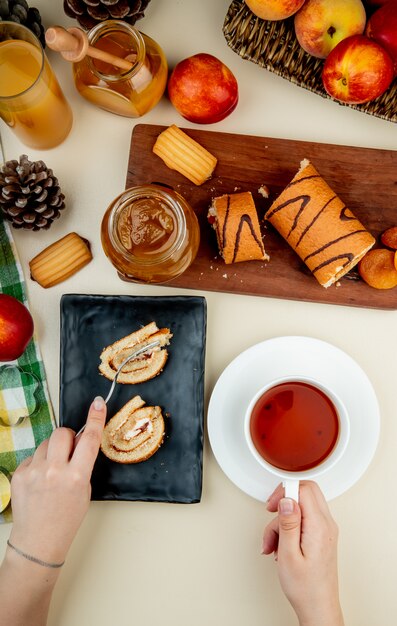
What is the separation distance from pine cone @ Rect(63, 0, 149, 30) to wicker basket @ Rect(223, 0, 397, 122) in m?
0.17

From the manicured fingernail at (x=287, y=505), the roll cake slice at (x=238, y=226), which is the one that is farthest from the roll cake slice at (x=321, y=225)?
the manicured fingernail at (x=287, y=505)

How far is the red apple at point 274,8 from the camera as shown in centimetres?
104

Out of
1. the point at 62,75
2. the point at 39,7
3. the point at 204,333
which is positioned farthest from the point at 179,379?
the point at 39,7

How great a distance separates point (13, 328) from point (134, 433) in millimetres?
284

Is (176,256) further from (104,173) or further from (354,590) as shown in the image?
(354,590)

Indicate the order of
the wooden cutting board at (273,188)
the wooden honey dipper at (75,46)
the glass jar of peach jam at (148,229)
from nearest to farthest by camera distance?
the wooden honey dipper at (75,46) → the glass jar of peach jam at (148,229) → the wooden cutting board at (273,188)

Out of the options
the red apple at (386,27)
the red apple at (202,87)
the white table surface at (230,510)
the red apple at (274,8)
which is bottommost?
the white table surface at (230,510)

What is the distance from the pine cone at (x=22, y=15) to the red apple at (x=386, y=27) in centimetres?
59

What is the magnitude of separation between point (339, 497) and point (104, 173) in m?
0.75

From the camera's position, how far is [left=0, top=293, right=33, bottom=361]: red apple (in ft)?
3.57

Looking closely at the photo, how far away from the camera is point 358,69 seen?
3.36 ft

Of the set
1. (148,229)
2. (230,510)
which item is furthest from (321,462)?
(148,229)

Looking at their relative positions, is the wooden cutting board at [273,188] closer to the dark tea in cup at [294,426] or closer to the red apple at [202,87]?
the red apple at [202,87]

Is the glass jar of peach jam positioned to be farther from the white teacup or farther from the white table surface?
the white teacup
